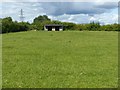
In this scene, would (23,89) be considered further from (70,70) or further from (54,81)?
(70,70)

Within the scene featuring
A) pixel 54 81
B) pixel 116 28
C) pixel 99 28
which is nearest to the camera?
pixel 54 81

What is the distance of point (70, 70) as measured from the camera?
12.1 metres

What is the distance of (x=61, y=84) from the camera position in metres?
9.09

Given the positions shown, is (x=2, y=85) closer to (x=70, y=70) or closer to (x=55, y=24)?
(x=70, y=70)

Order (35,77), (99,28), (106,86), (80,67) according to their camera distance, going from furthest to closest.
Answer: (99,28) → (80,67) → (35,77) → (106,86)

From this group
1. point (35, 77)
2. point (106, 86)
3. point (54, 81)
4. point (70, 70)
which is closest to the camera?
point (106, 86)

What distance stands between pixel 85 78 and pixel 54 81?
126 cm

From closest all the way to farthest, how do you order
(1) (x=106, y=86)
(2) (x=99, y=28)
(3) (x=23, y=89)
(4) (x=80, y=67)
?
1. (3) (x=23, y=89)
2. (1) (x=106, y=86)
3. (4) (x=80, y=67)
4. (2) (x=99, y=28)

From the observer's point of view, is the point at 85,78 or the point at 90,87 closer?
the point at 90,87

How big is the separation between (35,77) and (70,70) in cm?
225

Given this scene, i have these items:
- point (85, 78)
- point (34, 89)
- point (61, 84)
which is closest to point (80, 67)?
point (85, 78)

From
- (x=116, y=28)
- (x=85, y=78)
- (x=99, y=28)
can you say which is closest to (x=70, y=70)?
(x=85, y=78)

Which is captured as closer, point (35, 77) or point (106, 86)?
point (106, 86)

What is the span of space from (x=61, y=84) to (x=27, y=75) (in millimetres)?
2077
